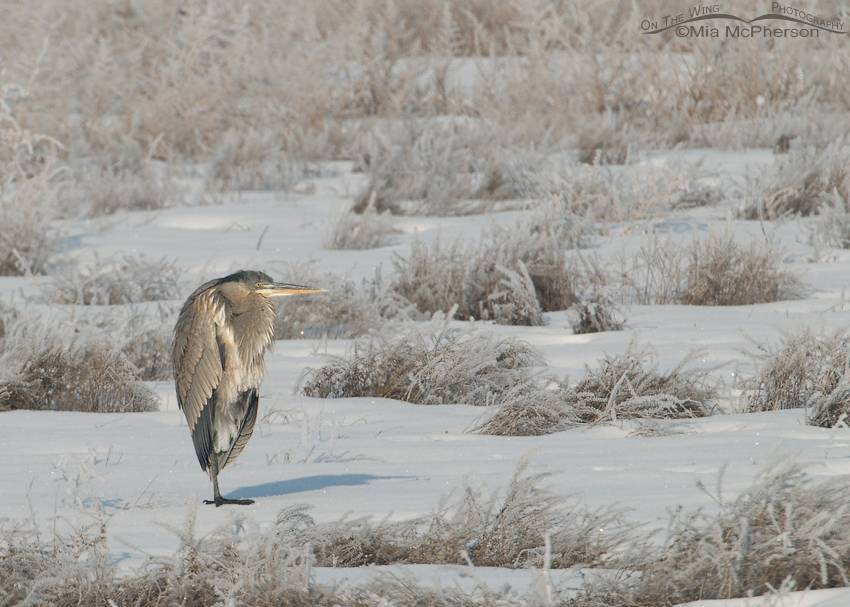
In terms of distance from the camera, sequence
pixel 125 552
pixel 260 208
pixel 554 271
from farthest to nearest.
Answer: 1. pixel 260 208
2. pixel 554 271
3. pixel 125 552

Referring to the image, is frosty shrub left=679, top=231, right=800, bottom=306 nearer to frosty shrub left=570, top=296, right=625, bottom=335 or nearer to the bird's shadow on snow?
frosty shrub left=570, top=296, right=625, bottom=335

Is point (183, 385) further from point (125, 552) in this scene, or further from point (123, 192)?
point (123, 192)

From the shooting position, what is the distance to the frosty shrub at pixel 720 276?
5496 millimetres

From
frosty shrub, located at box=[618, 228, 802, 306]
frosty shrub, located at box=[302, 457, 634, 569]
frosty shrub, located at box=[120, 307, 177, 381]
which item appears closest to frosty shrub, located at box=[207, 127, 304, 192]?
frosty shrub, located at box=[120, 307, 177, 381]

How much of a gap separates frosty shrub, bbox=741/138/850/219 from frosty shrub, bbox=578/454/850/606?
16.9ft

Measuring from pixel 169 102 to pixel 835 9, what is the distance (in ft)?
32.1

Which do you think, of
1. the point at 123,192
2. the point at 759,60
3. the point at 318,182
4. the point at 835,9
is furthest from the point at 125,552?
the point at 835,9

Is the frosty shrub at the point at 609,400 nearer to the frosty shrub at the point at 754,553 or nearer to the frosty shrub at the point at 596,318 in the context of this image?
the frosty shrub at the point at 596,318

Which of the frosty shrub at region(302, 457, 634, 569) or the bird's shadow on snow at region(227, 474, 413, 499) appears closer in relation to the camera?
the frosty shrub at region(302, 457, 634, 569)

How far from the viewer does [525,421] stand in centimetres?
374

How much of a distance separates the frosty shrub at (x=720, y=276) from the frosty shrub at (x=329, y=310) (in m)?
1.57

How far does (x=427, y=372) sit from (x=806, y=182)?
463 cm

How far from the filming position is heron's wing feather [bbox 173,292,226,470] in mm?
2844

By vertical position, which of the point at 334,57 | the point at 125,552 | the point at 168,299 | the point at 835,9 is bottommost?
the point at 168,299
